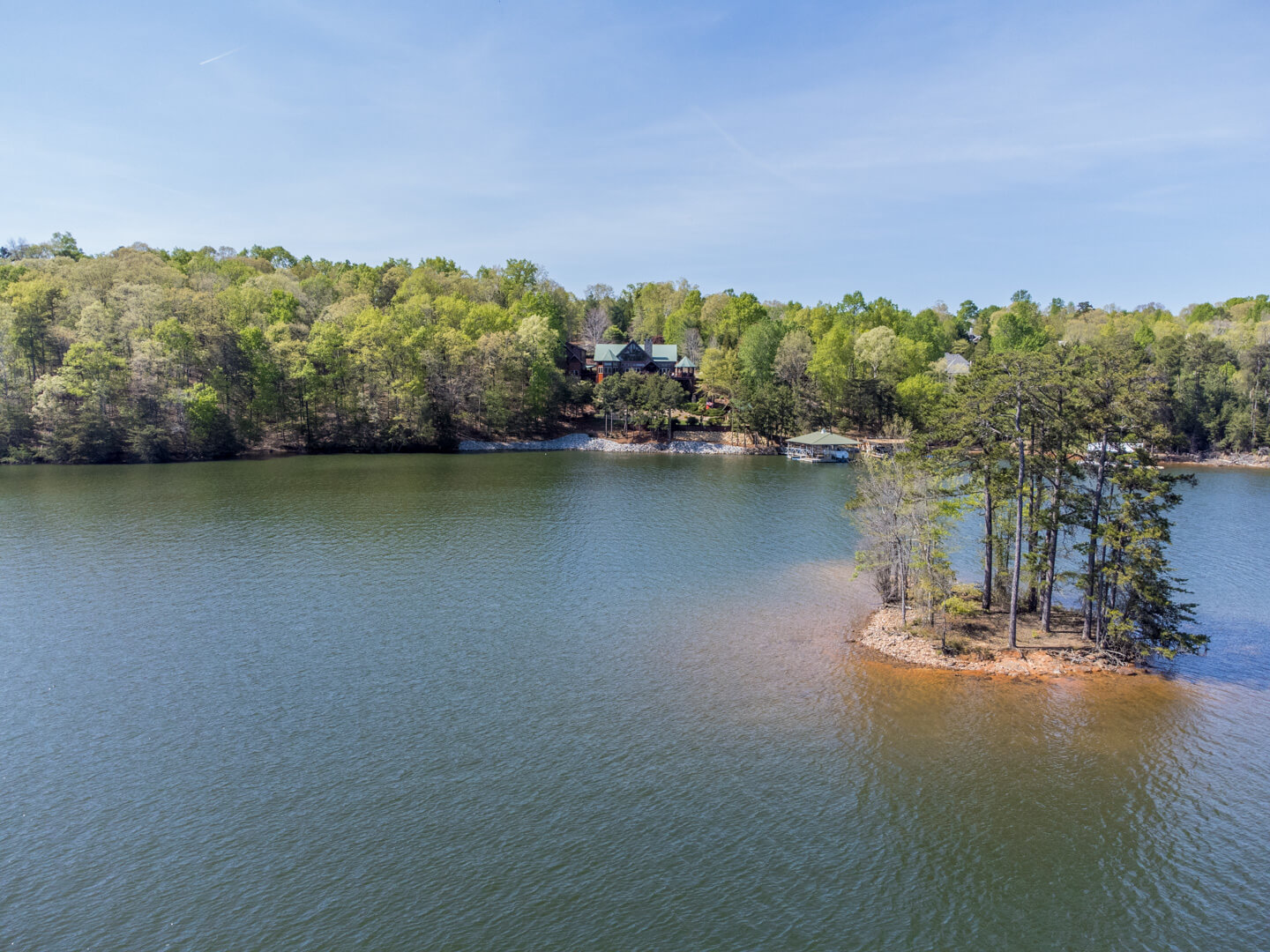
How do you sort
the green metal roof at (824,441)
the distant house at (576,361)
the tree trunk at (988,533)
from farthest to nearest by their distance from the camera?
the distant house at (576,361)
the green metal roof at (824,441)
the tree trunk at (988,533)

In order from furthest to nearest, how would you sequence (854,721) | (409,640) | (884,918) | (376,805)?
(409,640) < (854,721) < (376,805) < (884,918)

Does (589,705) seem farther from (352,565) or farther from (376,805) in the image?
(352,565)

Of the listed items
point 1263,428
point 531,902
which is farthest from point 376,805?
point 1263,428

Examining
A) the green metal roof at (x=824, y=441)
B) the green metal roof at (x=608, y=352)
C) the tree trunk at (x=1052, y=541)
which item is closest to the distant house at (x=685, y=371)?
the green metal roof at (x=608, y=352)

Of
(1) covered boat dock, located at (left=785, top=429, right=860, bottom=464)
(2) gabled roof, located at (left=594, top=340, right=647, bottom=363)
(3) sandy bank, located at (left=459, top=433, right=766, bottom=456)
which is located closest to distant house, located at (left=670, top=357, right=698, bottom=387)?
(2) gabled roof, located at (left=594, top=340, right=647, bottom=363)

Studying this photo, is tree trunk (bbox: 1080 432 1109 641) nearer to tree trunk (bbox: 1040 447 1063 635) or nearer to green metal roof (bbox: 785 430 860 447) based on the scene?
tree trunk (bbox: 1040 447 1063 635)

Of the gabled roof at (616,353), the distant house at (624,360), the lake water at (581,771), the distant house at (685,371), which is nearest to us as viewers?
the lake water at (581,771)

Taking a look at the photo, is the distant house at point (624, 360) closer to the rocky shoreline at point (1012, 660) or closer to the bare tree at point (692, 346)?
the bare tree at point (692, 346)
